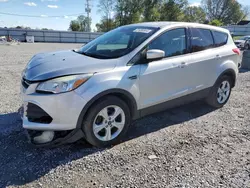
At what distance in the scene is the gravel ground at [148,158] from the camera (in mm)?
2504

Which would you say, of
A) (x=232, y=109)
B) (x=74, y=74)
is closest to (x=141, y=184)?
(x=74, y=74)

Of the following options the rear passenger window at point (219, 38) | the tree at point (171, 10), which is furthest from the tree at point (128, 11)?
the rear passenger window at point (219, 38)

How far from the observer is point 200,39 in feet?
13.5

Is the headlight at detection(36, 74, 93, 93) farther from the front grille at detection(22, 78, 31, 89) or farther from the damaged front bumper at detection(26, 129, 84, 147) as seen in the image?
the damaged front bumper at detection(26, 129, 84, 147)

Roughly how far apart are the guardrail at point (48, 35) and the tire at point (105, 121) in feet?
A: 106

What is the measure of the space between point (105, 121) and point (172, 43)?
5.74 feet

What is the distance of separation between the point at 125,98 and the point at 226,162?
5.19 feet

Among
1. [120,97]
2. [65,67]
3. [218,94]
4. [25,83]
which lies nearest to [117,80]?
[120,97]

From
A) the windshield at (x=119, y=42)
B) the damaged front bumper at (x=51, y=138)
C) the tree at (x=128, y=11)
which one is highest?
the tree at (x=128, y=11)

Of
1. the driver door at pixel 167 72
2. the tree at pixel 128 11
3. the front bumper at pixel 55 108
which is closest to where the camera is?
the front bumper at pixel 55 108

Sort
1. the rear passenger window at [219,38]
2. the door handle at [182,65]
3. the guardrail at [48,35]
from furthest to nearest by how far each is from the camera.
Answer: the guardrail at [48,35]
the rear passenger window at [219,38]
the door handle at [182,65]

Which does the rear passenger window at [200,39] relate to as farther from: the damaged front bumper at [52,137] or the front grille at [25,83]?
the front grille at [25,83]

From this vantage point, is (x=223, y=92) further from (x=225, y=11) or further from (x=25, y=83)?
(x=225, y=11)

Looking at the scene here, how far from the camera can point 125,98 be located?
3.18m
